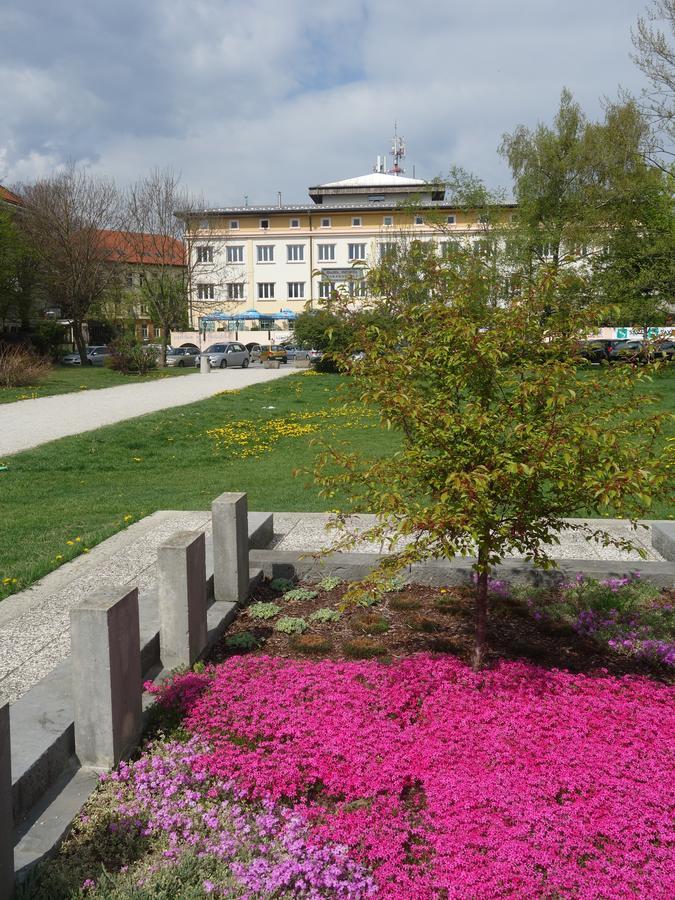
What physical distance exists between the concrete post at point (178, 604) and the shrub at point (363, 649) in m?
0.88

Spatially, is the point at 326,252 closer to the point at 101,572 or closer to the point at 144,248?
the point at 144,248

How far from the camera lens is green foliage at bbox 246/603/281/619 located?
5.18 metres

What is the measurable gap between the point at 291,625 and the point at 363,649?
1.85ft

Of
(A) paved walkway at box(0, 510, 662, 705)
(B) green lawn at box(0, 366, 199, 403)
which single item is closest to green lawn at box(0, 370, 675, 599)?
(A) paved walkway at box(0, 510, 662, 705)

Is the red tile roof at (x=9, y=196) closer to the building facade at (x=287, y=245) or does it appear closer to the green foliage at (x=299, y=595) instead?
the building facade at (x=287, y=245)

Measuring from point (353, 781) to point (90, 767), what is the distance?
1130 millimetres

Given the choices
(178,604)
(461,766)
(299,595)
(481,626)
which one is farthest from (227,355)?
(461,766)

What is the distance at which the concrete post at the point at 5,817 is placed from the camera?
2.47 meters

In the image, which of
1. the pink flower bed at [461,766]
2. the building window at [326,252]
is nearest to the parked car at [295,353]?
the building window at [326,252]

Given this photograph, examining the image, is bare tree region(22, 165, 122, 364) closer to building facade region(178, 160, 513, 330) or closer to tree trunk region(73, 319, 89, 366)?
tree trunk region(73, 319, 89, 366)

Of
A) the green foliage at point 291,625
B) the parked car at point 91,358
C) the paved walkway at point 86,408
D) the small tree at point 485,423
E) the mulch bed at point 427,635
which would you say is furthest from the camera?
the parked car at point 91,358

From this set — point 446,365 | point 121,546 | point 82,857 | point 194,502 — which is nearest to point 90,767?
point 82,857

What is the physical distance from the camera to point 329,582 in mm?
5688

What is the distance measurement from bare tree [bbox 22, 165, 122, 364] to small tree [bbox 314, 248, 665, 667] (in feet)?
136
